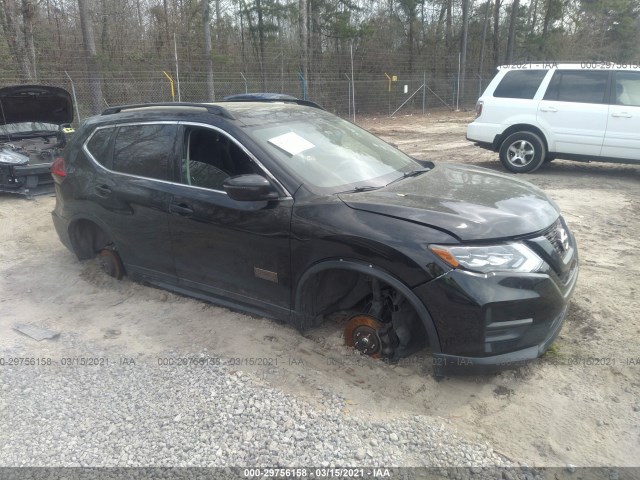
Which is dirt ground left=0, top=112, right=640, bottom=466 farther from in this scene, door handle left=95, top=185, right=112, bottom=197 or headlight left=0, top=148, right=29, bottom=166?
headlight left=0, top=148, right=29, bottom=166

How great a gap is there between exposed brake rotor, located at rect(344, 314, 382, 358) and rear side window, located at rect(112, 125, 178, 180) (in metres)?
1.92

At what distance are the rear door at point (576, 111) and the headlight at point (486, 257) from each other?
6832 millimetres

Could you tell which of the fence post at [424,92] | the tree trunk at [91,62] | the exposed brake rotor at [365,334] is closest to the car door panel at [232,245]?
the exposed brake rotor at [365,334]

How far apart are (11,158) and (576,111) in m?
9.32

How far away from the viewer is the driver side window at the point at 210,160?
3762 millimetres

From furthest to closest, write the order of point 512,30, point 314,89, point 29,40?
point 512,30
point 314,89
point 29,40

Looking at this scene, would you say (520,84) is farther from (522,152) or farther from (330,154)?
(330,154)

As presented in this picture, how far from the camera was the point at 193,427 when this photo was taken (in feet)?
9.39

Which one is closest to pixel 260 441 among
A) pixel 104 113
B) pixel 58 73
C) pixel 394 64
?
pixel 104 113

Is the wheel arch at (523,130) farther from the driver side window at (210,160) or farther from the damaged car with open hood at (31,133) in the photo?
the damaged car with open hood at (31,133)

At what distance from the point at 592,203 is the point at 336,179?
5223mm

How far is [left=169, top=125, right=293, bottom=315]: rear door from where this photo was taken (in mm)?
3561

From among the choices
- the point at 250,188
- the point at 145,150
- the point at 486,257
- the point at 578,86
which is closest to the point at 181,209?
the point at 145,150

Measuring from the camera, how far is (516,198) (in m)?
3.49
